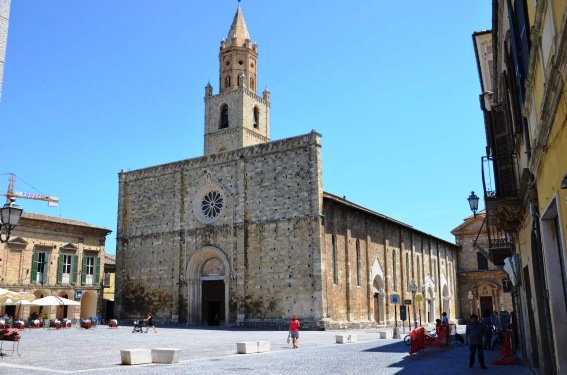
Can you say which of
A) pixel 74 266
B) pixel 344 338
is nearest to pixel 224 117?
pixel 74 266

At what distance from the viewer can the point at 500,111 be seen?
12.6 meters

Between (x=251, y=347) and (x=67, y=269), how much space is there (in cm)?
Result: 2726

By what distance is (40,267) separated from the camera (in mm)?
37344

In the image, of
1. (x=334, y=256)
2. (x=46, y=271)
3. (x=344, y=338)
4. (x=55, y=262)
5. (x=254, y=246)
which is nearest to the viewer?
(x=344, y=338)

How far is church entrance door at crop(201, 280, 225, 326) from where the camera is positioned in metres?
34.2

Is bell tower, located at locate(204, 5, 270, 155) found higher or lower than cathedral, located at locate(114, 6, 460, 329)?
higher

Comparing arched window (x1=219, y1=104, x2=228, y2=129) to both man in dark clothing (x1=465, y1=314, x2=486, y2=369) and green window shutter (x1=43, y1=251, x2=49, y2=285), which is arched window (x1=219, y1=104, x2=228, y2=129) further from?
man in dark clothing (x1=465, y1=314, x2=486, y2=369)

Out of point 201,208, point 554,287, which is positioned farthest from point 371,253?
point 554,287

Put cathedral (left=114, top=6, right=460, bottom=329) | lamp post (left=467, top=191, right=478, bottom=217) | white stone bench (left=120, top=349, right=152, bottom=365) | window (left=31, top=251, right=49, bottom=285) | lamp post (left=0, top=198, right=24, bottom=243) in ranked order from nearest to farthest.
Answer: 1. lamp post (left=0, top=198, right=24, bottom=243)
2. white stone bench (left=120, top=349, right=152, bottom=365)
3. lamp post (left=467, top=191, right=478, bottom=217)
4. cathedral (left=114, top=6, right=460, bottom=329)
5. window (left=31, top=251, right=49, bottom=285)

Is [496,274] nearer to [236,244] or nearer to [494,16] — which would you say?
[236,244]

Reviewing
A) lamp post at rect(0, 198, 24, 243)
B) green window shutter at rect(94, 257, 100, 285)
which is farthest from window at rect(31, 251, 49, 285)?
lamp post at rect(0, 198, 24, 243)

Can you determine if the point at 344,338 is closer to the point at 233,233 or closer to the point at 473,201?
the point at 473,201

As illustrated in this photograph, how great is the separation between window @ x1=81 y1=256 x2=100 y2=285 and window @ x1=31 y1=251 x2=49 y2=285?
3142 millimetres

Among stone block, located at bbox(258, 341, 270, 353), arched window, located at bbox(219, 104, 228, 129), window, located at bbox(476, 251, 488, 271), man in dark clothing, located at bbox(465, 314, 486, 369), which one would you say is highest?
arched window, located at bbox(219, 104, 228, 129)
